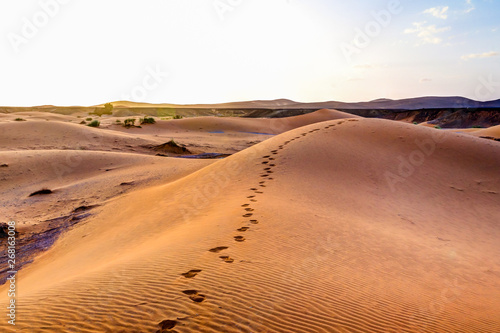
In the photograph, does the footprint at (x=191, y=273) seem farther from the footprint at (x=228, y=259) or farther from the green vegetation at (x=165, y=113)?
the green vegetation at (x=165, y=113)

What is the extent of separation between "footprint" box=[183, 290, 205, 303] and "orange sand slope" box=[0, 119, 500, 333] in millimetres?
17

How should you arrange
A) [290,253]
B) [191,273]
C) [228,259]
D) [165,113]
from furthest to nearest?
[165,113], [290,253], [228,259], [191,273]

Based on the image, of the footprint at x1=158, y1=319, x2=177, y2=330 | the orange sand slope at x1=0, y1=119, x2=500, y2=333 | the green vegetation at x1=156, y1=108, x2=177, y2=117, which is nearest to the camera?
the footprint at x1=158, y1=319, x2=177, y2=330

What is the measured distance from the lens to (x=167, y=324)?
2896 millimetres

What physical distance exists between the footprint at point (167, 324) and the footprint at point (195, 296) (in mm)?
346

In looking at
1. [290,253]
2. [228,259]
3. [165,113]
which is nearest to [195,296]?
[228,259]

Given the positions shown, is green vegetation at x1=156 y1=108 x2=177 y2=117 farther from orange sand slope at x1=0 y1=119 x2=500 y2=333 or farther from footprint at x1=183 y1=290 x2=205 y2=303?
footprint at x1=183 y1=290 x2=205 y2=303

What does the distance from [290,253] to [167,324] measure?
224cm

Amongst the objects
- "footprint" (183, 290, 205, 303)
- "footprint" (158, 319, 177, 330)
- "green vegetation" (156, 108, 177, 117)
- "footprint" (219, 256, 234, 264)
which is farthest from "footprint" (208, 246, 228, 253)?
"green vegetation" (156, 108, 177, 117)

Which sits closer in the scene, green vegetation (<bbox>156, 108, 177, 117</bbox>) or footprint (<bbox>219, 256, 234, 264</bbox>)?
footprint (<bbox>219, 256, 234, 264</bbox>)

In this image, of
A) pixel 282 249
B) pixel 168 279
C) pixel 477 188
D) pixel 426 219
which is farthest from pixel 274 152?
pixel 168 279

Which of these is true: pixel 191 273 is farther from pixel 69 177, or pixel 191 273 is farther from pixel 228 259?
pixel 69 177

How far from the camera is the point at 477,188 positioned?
414 inches

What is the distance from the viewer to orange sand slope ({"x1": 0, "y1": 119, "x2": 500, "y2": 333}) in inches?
124
